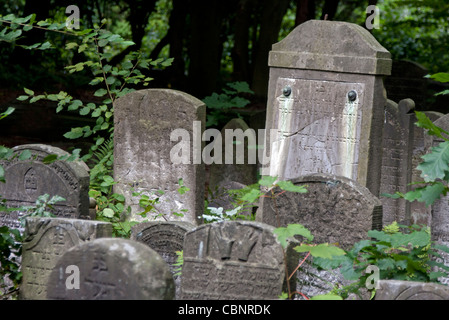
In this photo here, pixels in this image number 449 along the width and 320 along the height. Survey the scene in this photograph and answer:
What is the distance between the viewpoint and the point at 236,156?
9266mm

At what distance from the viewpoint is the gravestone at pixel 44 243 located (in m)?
5.02

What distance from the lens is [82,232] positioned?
5.01 meters

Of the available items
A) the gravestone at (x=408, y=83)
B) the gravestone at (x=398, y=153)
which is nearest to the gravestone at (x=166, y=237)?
the gravestone at (x=398, y=153)

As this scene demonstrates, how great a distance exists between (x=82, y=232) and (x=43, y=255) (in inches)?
12.8

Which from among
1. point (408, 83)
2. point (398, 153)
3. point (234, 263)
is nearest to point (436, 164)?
point (234, 263)

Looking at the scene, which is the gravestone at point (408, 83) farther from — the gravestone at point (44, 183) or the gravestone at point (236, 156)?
the gravestone at point (44, 183)

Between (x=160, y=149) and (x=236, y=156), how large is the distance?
81.3 inches

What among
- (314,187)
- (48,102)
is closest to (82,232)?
(314,187)

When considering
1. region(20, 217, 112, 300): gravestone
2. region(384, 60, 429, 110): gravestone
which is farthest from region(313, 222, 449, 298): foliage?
region(384, 60, 429, 110): gravestone

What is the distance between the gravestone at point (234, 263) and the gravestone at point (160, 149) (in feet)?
8.04

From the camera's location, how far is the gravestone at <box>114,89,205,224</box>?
7133 millimetres

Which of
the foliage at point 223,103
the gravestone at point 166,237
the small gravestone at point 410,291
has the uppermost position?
the foliage at point 223,103

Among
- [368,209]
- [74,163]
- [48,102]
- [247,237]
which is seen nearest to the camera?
[247,237]
